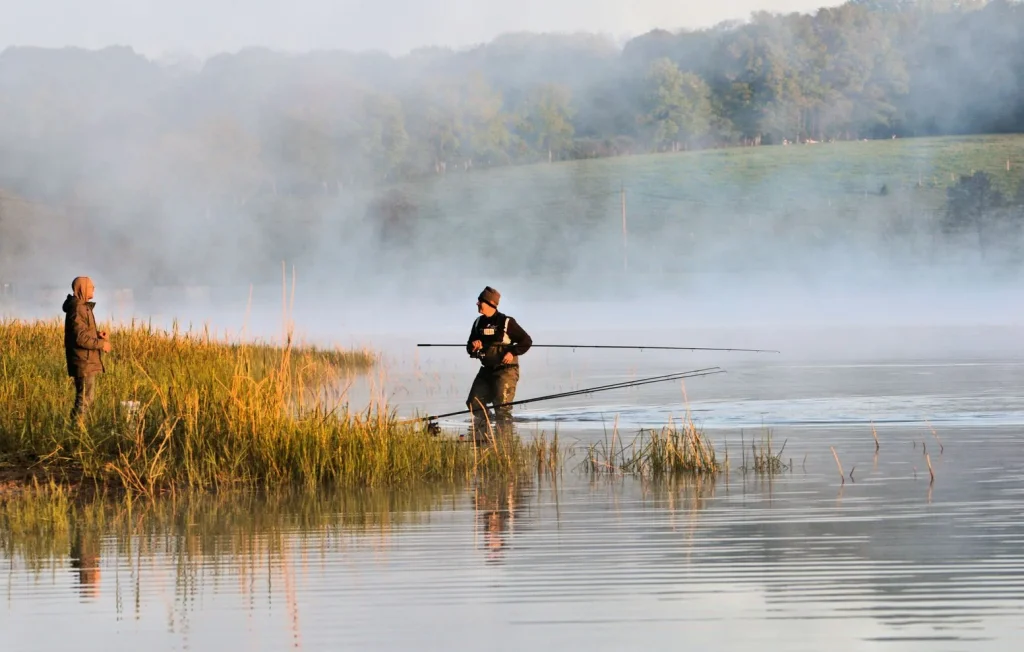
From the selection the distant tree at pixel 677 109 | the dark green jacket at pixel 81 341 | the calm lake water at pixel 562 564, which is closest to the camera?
the calm lake water at pixel 562 564

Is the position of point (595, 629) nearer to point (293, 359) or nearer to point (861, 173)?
point (293, 359)

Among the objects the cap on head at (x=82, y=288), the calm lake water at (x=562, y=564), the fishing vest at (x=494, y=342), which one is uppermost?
the cap on head at (x=82, y=288)

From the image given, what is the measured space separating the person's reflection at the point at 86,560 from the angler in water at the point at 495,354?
19.3 ft

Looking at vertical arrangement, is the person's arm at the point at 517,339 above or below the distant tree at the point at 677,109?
below

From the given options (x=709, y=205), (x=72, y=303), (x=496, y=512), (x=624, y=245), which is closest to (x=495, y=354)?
(x=72, y=303)

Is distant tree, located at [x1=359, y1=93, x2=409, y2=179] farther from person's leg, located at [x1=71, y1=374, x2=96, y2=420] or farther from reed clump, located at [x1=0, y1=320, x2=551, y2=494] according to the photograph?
reed clump, located at [x1=0, y1=320, x2=551, y2=494]

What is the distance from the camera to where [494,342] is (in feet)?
55.6

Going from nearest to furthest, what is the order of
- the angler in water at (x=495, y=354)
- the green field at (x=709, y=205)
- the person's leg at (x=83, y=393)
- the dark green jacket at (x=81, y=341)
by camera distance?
the person's leg at (x=83, y=393), the dark green jacket at (x=81, y=341), the angler in water at (x=495, y=354), the green field at (x=709, y=205)

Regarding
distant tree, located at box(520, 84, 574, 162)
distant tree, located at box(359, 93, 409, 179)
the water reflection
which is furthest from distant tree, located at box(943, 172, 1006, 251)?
the water reflection

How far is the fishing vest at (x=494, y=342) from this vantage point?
55.4 ft

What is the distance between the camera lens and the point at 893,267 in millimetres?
108562

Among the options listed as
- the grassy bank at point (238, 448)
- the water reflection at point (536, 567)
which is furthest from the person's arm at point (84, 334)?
the water reflection at point (536, 567)

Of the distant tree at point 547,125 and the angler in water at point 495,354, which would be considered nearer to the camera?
the angler in water at point 495,354

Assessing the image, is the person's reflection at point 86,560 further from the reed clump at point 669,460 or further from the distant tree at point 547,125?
the distant tree at point 547,125
